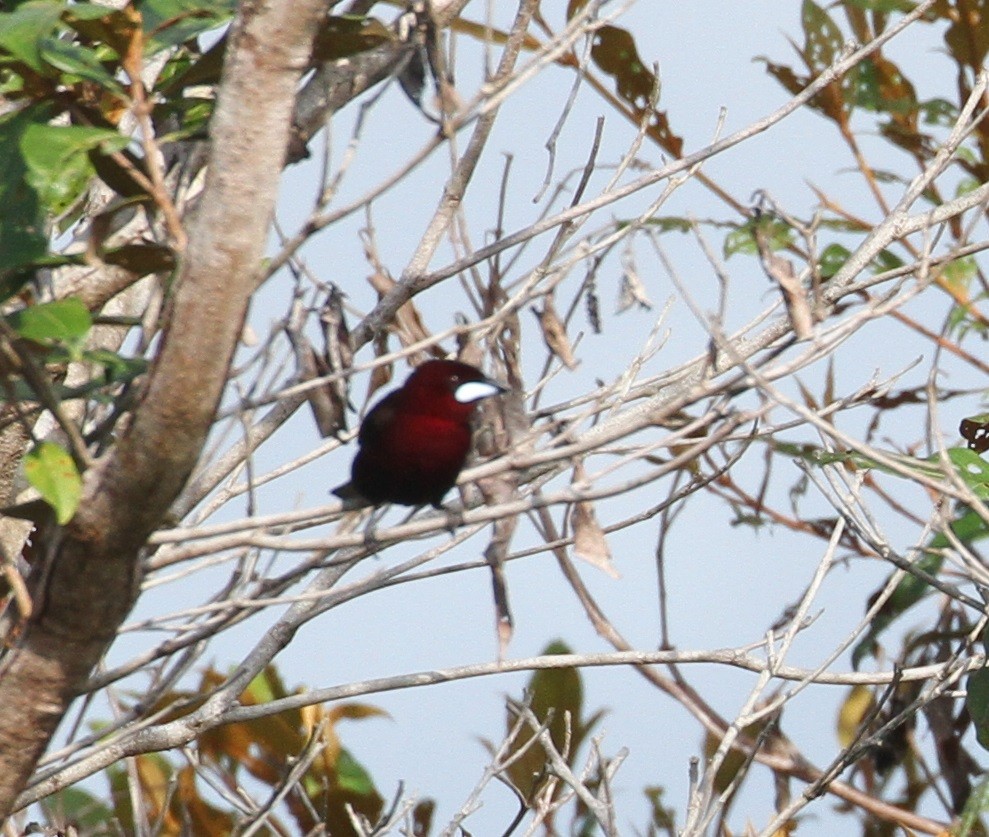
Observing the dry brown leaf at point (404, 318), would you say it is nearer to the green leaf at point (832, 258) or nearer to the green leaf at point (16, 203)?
the green leaf at point (16, 203)

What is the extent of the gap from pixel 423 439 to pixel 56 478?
1.73ft

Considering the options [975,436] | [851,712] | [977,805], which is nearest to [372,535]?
[977,805]

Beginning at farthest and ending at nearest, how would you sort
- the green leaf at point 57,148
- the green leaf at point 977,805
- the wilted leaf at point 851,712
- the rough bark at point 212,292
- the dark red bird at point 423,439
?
the wilted leaf at point 851,712 → the green leaf at point 977,805 → the dark red bird at point 423,439 → the green leaf at point 57,148 → the rough bark at point 212,292

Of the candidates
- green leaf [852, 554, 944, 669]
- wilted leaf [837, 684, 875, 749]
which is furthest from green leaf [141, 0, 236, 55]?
wilted leaf [837, 684, 875, 749]

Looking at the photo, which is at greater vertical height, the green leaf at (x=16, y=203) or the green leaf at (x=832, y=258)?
the green leaf at (x=16, y=203)

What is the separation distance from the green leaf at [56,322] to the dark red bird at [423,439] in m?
0.47

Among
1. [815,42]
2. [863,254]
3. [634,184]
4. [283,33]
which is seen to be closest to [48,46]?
[283,33]

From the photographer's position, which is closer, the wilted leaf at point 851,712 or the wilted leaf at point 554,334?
the wilted leaf at point 554,334

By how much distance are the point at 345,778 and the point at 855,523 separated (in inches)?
63.2

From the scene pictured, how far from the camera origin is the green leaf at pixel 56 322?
1491 mm

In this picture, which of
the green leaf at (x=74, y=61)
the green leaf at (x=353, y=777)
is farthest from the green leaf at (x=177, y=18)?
the green leaf at (x=353, y=777)

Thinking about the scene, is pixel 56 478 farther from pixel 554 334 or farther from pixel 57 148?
pixel 554 334

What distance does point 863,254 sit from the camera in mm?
2277

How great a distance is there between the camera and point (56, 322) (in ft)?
4.91
